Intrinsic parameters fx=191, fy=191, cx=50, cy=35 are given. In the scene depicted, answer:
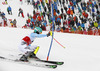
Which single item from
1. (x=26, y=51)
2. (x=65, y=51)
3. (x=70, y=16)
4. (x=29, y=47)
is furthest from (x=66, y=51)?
(x=70, y=16)

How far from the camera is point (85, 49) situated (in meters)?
9.86

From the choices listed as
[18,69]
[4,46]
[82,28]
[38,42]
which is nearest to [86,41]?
[38,42]

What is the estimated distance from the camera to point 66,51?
30.7 feet

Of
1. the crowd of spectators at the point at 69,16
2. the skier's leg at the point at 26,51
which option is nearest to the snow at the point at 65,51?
the skier's leg at the point at 26,51

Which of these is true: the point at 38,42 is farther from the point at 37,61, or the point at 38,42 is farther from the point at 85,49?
the point at 37,61

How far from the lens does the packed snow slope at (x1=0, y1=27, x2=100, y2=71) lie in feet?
21.3

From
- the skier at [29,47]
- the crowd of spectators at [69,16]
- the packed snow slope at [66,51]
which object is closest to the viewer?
the packed snow slope at [66,51]

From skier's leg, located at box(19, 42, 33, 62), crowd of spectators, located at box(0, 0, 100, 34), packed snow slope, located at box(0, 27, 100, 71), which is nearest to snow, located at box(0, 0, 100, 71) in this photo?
packed snow slope, located at box(0, 27, 100, 71)

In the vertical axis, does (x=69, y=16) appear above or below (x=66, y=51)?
above

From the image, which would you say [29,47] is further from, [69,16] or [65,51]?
[69,16]

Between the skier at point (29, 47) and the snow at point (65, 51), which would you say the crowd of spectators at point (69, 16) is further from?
the skier at point (29, 47)

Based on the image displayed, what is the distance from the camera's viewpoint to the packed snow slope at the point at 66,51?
6488mm

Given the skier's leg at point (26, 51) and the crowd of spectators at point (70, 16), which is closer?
the skier's leg at point (26, 51)

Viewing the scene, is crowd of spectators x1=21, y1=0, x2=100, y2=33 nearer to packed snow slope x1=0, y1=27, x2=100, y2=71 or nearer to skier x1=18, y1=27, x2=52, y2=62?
packed snow slope x1=0, y1=27, x2=100, y2=71
